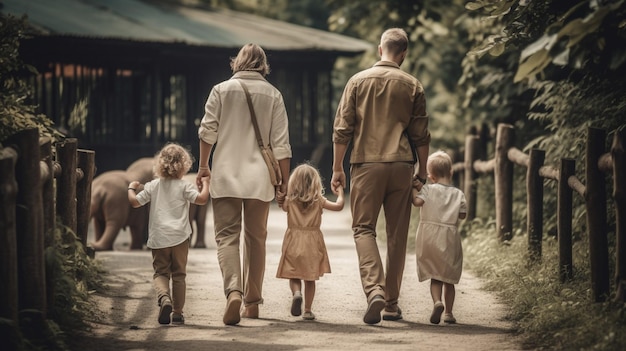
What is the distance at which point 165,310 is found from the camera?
7.62 meters

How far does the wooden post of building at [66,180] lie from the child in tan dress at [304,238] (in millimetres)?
1530

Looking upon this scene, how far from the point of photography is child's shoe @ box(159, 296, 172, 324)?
760 centimetres

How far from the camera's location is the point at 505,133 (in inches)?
455

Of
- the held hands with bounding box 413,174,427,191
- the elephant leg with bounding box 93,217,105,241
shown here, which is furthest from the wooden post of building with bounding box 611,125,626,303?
the elephant leg with bounding box 93,217,105,241

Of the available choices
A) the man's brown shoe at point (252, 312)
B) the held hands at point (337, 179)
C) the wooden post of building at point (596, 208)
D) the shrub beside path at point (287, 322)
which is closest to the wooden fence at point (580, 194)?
the wooden post of building at point (596, 208)

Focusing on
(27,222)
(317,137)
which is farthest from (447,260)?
(317,137)

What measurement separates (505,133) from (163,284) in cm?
489

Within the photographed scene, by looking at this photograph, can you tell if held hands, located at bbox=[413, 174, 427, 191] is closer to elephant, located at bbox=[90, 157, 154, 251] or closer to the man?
the man

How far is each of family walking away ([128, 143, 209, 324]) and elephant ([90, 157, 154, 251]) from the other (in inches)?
241

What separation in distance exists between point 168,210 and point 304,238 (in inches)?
38.2

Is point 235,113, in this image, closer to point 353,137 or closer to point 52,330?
point 353,137

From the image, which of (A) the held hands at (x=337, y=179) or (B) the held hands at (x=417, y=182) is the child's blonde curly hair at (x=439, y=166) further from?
(A) the held hands at (x=337, y=179)

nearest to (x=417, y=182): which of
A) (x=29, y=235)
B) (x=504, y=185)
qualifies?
(x=29, y=235)

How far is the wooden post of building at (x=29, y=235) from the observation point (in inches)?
257
